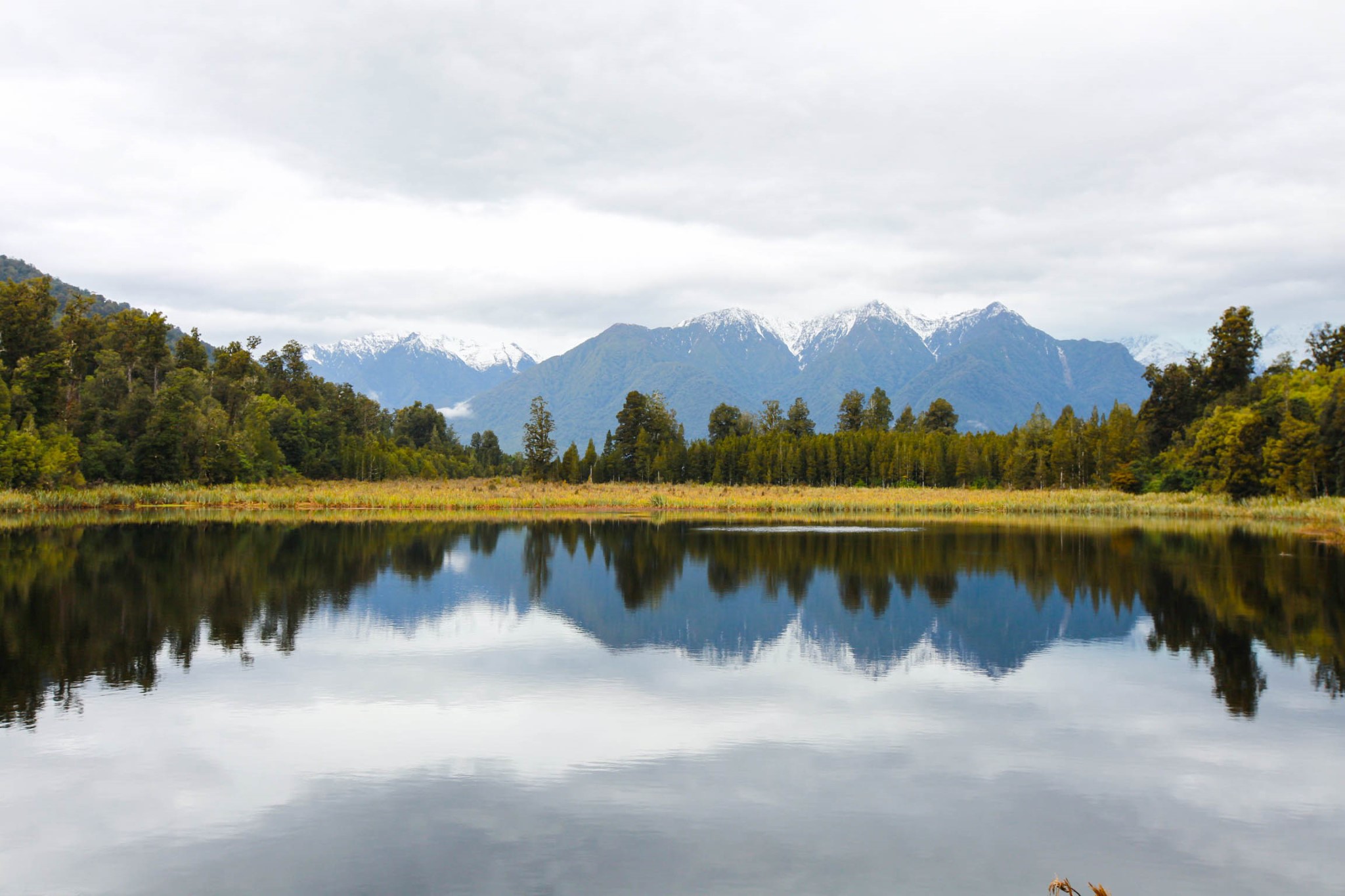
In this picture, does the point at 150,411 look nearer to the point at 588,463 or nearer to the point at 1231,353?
the point at 588,463

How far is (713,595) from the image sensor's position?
22.9 m

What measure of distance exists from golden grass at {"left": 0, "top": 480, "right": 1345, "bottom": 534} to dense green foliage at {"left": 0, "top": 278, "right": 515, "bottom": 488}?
8.39 feet

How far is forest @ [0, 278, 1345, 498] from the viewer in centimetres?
5807

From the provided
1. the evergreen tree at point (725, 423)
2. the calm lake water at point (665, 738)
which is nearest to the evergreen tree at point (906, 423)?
the evergreen tree at point (725, 423)

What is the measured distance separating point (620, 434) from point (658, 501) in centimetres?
4258

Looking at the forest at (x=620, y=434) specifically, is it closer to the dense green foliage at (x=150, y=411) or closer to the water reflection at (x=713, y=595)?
the dense green foliage at (x=150, y=411)

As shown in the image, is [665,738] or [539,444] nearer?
[665,738]

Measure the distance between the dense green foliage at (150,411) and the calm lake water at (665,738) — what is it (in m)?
42.3

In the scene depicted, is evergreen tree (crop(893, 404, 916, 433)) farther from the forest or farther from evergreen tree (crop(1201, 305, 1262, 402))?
evergreen tree (crop(1201, 305, 1262, 402))

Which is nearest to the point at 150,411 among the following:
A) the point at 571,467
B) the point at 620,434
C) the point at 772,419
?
the point at 571,467

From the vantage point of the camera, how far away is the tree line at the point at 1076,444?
59.5 meters

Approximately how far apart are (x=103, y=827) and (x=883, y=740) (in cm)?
830

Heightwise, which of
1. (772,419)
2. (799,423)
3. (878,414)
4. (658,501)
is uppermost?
(878,414)

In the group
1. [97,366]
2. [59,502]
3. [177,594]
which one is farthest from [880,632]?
[97,366]
